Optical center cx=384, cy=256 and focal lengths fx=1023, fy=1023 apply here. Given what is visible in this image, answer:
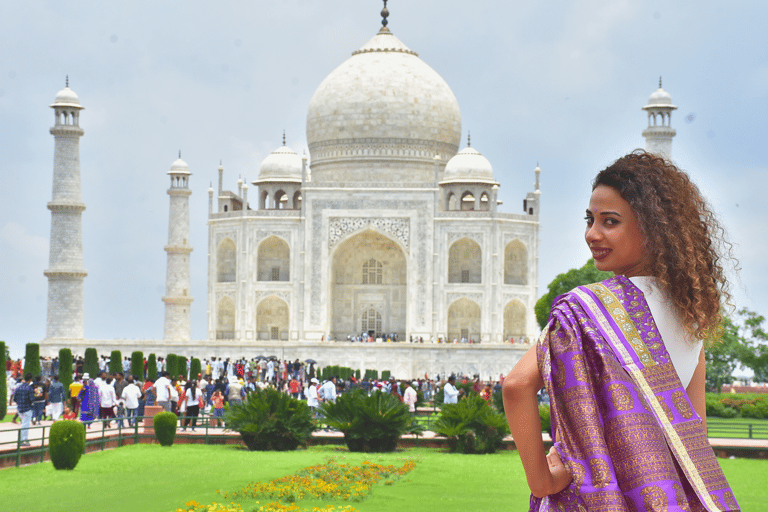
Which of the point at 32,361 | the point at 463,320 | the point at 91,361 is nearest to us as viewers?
the point at 32,361

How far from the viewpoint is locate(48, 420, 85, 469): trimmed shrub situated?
1007cm

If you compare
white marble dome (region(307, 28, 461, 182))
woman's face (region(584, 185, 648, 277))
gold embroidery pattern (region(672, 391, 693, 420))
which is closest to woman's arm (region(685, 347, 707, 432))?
gold embroidery pattern (region(672, 391, 693, 420))

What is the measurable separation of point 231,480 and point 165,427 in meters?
Result: 3.50

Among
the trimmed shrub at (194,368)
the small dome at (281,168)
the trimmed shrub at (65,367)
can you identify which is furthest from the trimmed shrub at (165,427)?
the small dome at (281,168)

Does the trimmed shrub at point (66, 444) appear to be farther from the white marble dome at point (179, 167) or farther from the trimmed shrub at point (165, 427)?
the white marble dome at point (179, 167)

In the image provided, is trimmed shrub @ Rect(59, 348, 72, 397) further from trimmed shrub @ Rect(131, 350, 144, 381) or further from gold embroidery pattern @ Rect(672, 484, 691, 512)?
gold embroidery pattern @ Rect(672, 484, 691, 512)

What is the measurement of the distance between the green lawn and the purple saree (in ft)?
19.6

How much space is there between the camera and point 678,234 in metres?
2.05

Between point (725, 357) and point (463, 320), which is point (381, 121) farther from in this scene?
point (725, 357)

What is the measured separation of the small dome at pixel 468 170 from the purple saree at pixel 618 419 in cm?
3166

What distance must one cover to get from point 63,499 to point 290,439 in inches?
181

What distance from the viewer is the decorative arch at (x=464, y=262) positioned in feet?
109

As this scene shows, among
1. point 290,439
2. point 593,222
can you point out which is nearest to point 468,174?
point 290,439

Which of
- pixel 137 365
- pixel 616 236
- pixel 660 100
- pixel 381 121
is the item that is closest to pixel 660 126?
pixel 660 100
